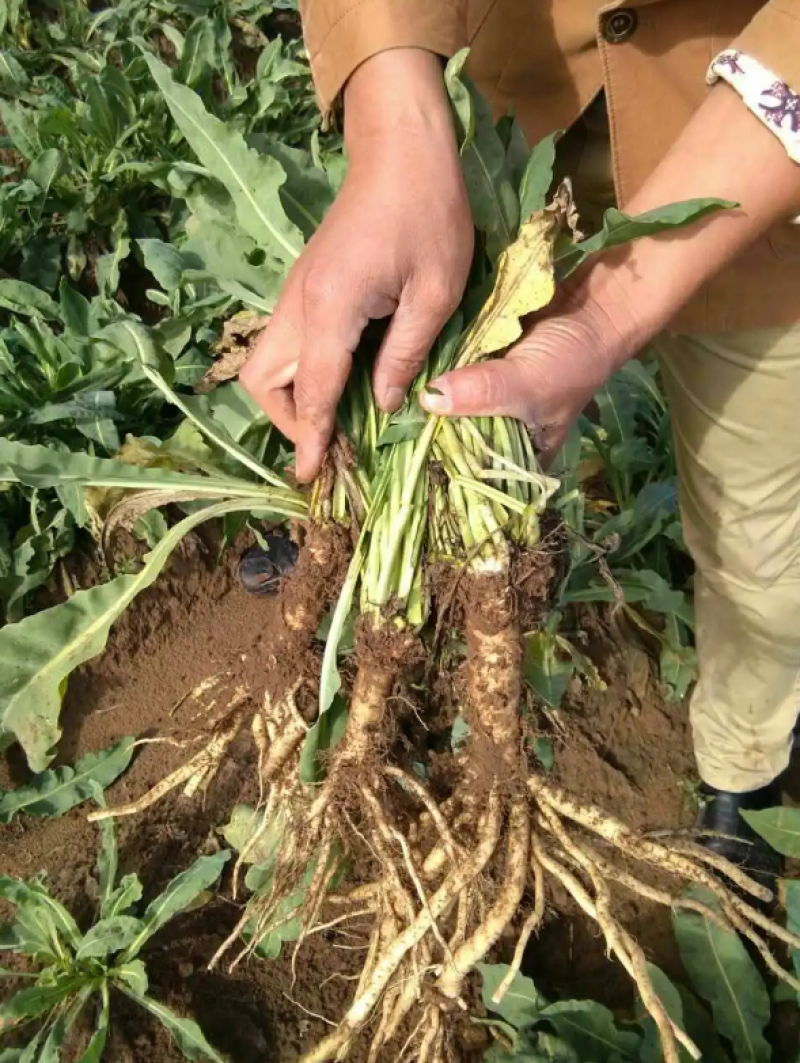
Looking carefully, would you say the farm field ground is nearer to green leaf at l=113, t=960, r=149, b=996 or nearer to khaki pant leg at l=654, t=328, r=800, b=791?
green leaf at l=113, t=960, r=149, b=996

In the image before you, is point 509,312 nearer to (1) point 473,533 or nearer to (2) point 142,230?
(1) point 473,533

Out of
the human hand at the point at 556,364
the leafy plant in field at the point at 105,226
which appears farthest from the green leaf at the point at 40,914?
the human hand at the point at 556,364

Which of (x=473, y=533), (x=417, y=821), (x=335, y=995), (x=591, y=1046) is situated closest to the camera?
(x=473, y=533)

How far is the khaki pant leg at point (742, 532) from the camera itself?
1.38m

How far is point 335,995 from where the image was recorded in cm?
175

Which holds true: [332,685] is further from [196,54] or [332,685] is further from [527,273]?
[196,54]

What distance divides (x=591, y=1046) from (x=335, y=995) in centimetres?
54

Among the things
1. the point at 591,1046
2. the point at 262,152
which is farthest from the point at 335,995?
the point at 262,152

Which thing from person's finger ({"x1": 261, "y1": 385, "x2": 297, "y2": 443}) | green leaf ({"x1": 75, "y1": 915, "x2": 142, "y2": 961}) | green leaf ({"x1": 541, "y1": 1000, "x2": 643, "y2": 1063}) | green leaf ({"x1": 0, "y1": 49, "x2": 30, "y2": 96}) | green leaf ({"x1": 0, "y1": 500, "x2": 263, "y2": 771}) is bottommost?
Result: green leaf ({"x1": 541, "y1": 1000, "x2": 643, "y2": 1063})

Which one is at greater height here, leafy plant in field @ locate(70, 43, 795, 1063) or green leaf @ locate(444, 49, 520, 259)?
green leaf @ locate(444, 49, 520, 259)

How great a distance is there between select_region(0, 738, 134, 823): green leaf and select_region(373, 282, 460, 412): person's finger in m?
1.22

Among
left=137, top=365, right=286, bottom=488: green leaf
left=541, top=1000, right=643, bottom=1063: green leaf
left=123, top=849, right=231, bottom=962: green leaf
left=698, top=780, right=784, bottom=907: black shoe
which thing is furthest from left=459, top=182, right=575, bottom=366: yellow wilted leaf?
left=698, top=780, right=784, bottom=907: black shoe

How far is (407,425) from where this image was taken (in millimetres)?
1136

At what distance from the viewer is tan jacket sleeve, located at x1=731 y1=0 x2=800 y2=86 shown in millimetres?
883
